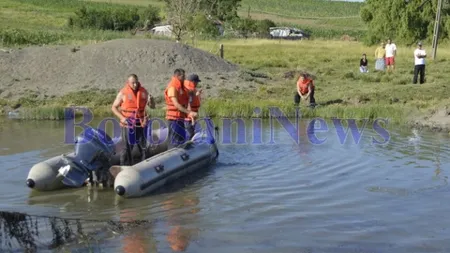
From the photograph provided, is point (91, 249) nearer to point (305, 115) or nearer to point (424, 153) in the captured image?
point (424, 153)

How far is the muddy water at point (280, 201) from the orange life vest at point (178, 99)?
1149 mm

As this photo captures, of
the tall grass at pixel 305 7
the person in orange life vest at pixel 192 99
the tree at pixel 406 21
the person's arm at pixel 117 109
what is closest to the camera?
the person's arm at pixel 117 109

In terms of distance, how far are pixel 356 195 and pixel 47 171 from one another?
476 cm

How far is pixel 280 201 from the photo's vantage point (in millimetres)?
10477

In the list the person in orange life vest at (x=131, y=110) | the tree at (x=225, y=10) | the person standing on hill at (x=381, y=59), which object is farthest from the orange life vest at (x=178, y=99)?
the tree at (x=225, y=10)

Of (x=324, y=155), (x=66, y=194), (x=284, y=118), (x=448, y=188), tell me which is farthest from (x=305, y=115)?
(x=66, y=194)

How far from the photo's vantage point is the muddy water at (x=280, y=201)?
849 centimetres

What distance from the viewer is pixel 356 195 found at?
1096cm

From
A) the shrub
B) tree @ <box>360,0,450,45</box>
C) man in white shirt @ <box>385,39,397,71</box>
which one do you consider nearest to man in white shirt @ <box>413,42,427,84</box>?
man in white shirt @ <box>385,39,397,71</box>

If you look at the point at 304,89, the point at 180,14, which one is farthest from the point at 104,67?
the point at 180,14

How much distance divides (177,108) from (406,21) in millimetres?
41078

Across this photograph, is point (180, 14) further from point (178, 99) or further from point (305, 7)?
point (305, 7)

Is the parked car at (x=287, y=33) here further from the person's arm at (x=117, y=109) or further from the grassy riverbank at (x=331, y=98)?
the person's arm at (x=117, y=109)

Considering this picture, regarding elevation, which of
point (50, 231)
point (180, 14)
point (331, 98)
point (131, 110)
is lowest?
point (50, 231)
